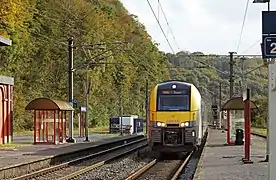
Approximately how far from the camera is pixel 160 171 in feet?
77.5

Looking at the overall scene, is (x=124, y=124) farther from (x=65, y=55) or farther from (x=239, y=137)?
(x=239, y=137)

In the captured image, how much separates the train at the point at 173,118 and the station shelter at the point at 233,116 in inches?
342

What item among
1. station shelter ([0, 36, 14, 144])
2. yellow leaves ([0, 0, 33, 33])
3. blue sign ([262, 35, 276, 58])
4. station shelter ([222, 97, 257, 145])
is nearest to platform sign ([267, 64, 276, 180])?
blue sign ([262, 35, 276, 58])

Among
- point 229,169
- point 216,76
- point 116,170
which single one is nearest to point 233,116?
point 116,170

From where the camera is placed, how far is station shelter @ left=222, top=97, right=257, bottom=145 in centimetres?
3688

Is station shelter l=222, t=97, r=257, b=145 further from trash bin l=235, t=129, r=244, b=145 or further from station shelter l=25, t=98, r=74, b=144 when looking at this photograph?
station shelter l=25, t=98, r=74, b=144

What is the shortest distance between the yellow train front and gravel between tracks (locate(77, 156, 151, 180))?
1.42 metres

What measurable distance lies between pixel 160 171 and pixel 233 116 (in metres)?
15.7

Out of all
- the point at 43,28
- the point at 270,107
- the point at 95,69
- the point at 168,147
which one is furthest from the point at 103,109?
the point at 270,107

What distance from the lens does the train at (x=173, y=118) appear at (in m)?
27.7

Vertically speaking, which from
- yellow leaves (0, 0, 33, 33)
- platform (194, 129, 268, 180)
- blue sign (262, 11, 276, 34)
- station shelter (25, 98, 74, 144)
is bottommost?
platform (194, 129, 268, 180)

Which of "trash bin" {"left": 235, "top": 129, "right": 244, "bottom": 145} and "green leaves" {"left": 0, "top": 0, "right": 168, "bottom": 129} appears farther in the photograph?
"green leaves" {"left": 0, "top": 0, "right": 168, "bottom": 129}

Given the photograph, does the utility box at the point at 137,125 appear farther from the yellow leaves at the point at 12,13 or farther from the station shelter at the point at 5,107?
the station shelter at the point at 5,107

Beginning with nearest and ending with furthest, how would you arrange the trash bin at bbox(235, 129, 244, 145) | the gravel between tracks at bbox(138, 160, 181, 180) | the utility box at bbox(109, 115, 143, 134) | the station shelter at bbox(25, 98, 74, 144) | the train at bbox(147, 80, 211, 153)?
the gravel between tracks at bbox(138, 160, 181, 180), the train at bbox(147, 80, 211, 153), the station shelter at bbox(25, 98, 74, 144), the trash bin at bbox(235, 129, 244, 145), the utility box at bbox(109, 115, 143, 134)
